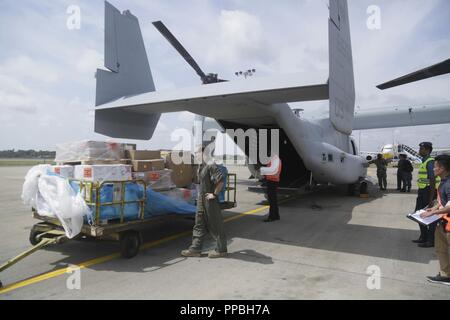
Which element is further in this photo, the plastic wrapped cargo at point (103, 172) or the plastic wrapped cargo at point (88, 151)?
the plastic wrapped cargo at point (88, 151)

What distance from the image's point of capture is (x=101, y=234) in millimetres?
4602

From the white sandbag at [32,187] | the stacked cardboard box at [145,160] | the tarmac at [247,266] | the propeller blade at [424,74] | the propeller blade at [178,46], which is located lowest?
the tarmac at [247,266]

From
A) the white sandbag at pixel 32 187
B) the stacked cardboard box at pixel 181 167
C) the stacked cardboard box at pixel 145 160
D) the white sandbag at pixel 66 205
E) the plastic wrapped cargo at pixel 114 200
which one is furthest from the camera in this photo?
the stacked cardboard box at pixel 181 167

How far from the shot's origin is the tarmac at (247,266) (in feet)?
12.6

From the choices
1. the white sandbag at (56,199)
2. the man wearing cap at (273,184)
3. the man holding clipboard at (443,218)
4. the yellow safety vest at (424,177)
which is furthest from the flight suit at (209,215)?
the yellow safety vest at (424,177)

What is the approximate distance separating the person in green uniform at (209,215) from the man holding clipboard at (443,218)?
2916 mm

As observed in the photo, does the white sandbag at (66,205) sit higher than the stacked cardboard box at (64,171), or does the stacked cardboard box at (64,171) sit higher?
the stacked cardboard box at (64,171)

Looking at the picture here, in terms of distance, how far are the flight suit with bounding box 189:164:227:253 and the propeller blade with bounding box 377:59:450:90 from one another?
460cm

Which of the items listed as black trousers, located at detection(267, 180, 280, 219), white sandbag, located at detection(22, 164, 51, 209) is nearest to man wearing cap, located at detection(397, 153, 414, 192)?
black trousers, located at detection(267, 180, 280, 219)

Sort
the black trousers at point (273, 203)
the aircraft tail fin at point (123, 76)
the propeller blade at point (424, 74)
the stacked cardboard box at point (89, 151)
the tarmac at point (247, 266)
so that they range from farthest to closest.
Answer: the black trousers at point (273, 203), the aircraft tail fin at point (123, 76), the propeller blade at point (424, 74), the stacked cardboard box at point (89, 151), the tarmac at point (247, 266)

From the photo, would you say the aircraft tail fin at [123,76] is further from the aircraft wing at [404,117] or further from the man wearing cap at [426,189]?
→ the aircraft wing at [404,117]
